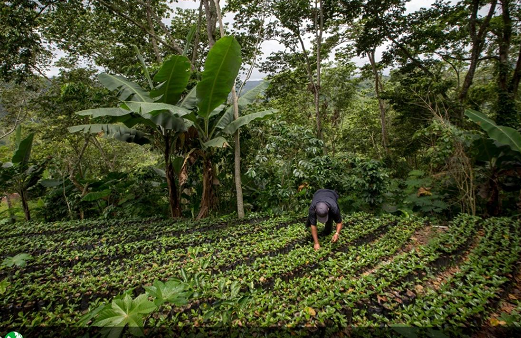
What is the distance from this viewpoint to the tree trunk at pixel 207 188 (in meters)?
5.62

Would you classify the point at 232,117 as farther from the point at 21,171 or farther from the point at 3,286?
the point at 21,171

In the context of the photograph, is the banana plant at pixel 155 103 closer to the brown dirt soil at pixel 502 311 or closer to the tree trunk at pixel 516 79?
the brown dirt soil at pixel 502 311

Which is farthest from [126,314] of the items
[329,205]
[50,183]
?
[50,183]

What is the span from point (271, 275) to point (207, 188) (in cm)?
317

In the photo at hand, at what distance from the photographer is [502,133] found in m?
4.78

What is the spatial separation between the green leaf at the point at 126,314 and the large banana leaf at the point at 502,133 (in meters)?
6.42

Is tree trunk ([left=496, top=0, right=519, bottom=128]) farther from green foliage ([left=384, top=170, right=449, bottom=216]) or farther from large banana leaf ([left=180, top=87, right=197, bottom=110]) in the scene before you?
large banana leaf ([left=180, top=87, right=197, bottom=110])

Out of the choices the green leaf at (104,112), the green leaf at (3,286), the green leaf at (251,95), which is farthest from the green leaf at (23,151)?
the green leaf at (251,95)

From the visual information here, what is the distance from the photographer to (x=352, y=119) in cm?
1380

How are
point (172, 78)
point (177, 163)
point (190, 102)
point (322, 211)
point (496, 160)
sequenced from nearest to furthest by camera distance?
point (322, 211), point (172, 78), point (190, 102), point (496, 160), point (177, 163)

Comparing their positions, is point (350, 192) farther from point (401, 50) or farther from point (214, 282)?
point (401, 50)

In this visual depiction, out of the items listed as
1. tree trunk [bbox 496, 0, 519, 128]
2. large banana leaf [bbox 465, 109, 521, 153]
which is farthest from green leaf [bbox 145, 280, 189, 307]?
tree trunk [bbox 496, 0, 519, 128]

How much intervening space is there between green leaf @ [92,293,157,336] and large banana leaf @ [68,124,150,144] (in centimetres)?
401

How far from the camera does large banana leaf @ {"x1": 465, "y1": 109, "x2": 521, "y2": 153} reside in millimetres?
4617
